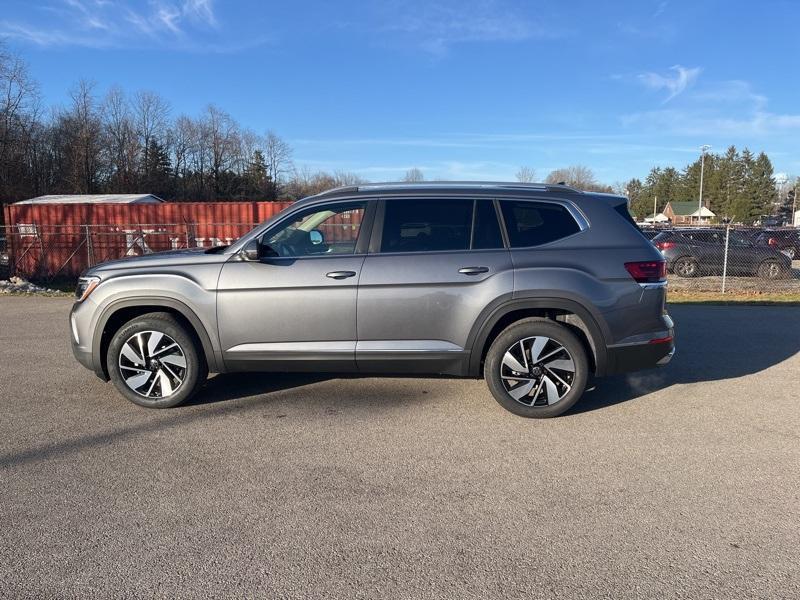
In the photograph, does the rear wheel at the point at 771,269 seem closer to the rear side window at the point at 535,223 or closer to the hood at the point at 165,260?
the rear side window at the point at 535,223

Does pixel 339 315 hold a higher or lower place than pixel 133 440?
higher

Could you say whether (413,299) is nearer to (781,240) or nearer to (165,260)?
(165,260)

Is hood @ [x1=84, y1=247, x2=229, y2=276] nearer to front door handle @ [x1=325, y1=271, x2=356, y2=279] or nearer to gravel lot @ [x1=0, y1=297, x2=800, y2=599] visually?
front door handle @ [x1=325, y1=271, x2=356, y2=279]

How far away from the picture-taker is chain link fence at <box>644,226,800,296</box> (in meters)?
16.0

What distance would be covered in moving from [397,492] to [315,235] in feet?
7.72

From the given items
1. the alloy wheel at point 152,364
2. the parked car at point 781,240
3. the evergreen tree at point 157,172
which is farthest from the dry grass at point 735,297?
the evergreen tree at point 157,172

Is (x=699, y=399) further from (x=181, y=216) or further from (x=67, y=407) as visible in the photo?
(x=181, y=216)

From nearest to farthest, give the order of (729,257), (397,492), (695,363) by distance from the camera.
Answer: (397,492) → (695,363) → (729,257)

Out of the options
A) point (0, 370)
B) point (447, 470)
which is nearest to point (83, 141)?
point (0, 370)

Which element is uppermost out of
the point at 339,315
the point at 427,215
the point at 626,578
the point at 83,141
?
the point at 83,141

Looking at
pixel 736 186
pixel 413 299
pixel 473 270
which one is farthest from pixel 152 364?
pixel 736 186

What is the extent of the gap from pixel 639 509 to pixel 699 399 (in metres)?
2.45

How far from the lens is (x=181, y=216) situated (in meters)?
19.0

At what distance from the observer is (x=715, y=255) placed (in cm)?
1700
